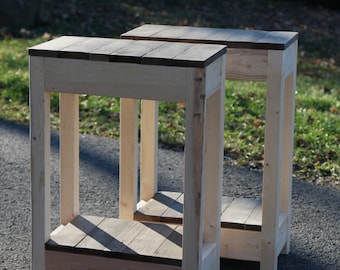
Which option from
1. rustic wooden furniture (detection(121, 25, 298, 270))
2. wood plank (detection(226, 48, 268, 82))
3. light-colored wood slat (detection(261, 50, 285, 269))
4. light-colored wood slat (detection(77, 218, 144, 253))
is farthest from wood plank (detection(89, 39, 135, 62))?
light-colored wood slat (detection(77, 218, 144, 253))

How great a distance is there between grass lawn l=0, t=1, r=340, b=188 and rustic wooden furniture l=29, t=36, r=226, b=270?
1978 mm

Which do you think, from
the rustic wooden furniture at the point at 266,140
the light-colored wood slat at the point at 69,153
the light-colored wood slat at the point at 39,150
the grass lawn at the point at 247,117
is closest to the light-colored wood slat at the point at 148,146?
the rustic wooden furniture at the point at 266,140

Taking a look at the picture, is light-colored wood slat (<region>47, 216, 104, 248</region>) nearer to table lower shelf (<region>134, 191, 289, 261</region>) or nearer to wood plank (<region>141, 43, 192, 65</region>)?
table lower shelf (<region>134, 191, 289, 261</region>)

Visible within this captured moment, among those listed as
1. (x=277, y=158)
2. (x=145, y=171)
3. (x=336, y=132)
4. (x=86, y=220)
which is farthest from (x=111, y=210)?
(x=336, y=132)

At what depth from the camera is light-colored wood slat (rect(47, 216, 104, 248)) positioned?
11.9 ft

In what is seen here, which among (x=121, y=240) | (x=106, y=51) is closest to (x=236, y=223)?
(x=121, y=240)

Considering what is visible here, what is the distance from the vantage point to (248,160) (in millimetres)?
5766

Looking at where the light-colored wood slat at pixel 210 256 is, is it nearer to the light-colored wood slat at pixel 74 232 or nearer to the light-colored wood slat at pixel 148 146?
the light-colored wood slat at pixel 74 232

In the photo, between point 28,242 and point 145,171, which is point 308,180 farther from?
point 28,242

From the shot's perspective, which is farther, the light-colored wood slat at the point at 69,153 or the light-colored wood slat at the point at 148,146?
the light-colored wood slat at the point at 148,146

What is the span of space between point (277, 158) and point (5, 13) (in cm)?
680

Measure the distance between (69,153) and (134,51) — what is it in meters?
0.67

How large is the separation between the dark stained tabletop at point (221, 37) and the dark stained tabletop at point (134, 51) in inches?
11.5

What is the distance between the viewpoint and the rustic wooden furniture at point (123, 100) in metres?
3.28
